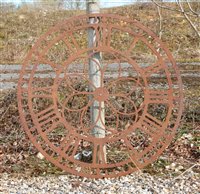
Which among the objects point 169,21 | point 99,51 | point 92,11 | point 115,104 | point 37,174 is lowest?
point 37,174

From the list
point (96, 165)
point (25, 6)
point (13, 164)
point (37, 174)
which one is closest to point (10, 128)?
point (13, 164)

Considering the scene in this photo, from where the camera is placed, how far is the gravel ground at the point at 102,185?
322cm

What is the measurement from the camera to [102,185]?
3.34m

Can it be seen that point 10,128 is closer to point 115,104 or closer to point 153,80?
point 115,104

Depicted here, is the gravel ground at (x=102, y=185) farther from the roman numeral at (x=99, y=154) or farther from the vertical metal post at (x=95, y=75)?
the vertical metal post at (x=95, y=75)

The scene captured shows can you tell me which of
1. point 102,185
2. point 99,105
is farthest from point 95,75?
point 102,185

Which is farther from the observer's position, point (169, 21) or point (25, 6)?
point (25, 6)

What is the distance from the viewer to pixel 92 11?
360cm

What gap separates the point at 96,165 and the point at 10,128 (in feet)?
5.38

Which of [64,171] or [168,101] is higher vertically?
[168,101]

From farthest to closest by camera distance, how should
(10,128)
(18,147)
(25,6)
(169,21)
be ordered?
(25,6) < (169,21) < (10,128) < (18,147)

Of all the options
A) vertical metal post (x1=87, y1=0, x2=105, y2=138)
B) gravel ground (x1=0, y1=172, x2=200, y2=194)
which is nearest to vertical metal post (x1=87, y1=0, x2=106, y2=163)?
vertical metal post (x1=87, y1=0, x2=105, y2=138)

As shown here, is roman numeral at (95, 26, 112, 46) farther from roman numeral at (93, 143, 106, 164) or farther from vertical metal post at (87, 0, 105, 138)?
roman numeral at (93, 143, 106, 164)

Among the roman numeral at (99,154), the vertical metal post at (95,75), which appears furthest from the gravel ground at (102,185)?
the vertical metal post at (95,75)
